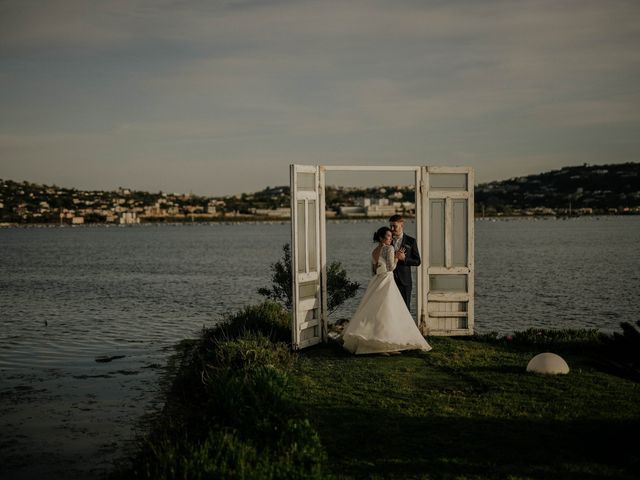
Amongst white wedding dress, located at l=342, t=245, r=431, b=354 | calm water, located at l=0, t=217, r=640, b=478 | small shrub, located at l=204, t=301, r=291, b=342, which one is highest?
white wedding dress, located at l=342, t=245, r=431, b=354

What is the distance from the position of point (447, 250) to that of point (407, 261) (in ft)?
4.04

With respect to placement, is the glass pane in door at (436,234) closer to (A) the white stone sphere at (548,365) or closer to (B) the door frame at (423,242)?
(B) the door frame at (423,242)

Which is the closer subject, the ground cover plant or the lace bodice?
the ground cover plant

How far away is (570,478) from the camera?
20.5 ft

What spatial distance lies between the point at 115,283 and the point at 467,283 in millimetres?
33407

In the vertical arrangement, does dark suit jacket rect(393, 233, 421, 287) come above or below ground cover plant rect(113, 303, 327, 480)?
above

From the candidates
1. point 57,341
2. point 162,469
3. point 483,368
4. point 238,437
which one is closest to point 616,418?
point 483,368

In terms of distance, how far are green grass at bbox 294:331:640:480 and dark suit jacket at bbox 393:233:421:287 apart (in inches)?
62.7

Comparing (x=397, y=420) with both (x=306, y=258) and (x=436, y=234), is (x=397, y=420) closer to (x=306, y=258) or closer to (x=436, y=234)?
(x=306, y=258)

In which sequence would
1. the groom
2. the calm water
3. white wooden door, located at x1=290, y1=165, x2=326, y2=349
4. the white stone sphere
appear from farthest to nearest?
the groom → white wooden door, located at x1=290, y1=165, x2=326, y2=349 → the white stone sphere → the calm water

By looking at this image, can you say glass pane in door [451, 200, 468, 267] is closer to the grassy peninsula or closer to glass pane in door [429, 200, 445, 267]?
glass pane in door [429, 200, 445, 267]

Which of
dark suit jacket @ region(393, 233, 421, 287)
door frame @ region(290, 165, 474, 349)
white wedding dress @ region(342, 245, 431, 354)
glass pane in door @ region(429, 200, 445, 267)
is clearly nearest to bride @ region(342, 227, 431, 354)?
white wedding dress @ region(342, 245, 431, 354)

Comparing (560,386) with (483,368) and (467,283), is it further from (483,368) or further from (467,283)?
(467,283)

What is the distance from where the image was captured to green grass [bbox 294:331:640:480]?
21.8 feet
